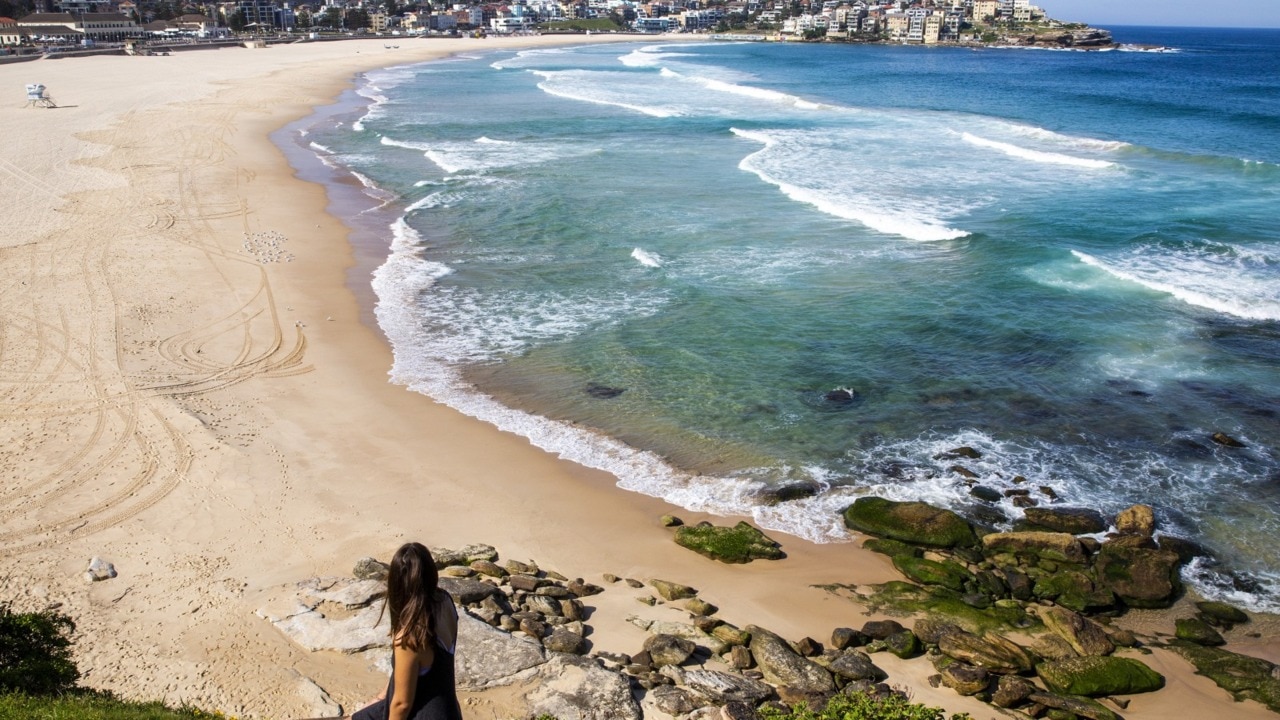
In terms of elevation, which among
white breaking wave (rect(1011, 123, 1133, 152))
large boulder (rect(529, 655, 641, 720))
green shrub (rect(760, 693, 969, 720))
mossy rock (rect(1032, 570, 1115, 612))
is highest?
white breaking wave (rect(1011, 123, 1133, 152))

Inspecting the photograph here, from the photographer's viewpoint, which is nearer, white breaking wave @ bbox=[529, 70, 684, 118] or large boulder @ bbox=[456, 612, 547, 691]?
large boulder @ bbox=[456, 612, 547, 691]

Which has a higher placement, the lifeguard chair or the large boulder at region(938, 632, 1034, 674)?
the lifeguard chair

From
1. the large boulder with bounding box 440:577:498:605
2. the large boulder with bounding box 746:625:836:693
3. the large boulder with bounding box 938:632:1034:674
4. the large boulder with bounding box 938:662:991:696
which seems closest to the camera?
the large boulder with bounding box 746:625:836:693

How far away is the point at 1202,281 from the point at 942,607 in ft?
57.4

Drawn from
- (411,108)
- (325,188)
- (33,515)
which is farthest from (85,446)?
(411,108)

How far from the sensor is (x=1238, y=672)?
33.9 feet

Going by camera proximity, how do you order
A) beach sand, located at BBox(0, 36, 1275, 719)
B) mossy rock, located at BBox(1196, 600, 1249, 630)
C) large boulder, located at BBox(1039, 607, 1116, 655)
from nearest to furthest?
beach sand, located at BBox(0, 36, 1275, 719)
large boulder, located at BBox(1039, 607, 1116, 655)
mossy rock, located at BBox(1196, 600, 1249, 630)

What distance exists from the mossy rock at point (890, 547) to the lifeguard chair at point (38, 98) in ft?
193

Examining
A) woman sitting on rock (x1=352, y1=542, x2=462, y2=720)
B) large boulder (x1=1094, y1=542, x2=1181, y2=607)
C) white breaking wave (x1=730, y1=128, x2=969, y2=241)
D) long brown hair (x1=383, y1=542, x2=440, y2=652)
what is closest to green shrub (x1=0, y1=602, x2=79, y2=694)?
woman sitting on rock (x1=352, y1=542, x2=462, y2=720)

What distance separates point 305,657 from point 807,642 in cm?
571

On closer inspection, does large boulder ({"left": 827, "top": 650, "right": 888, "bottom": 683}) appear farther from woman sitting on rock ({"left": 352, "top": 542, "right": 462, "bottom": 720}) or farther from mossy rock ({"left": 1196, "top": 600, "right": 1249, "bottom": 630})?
woman sitting on rock ({"left": 352, "top": 542, "right": 462, "bottom": 720})

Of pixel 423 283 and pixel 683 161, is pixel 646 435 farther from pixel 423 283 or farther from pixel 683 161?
pixel 683 161

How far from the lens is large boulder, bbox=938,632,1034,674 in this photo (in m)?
10.3

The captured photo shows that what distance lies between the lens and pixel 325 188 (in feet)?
116
